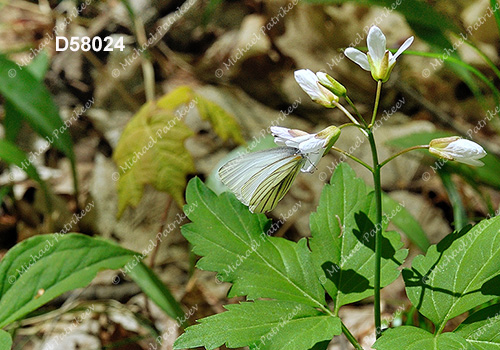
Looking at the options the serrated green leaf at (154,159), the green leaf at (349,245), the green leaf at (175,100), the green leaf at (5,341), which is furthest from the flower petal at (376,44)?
the green leaf at (175,100)

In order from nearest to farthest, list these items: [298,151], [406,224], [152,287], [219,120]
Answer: [298,151]
[152,287]
[406,224]
[219,120]

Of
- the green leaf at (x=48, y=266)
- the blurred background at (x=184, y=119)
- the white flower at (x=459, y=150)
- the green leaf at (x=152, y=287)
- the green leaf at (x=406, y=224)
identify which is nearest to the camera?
the white flower at (x=459, y=150)

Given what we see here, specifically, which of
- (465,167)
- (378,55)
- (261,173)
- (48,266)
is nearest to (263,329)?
(261,173)

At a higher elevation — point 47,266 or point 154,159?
point 154,159

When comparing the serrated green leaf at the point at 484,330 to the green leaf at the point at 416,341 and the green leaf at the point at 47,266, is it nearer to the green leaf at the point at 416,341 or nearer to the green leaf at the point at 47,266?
the green leaf at the point at 416,341

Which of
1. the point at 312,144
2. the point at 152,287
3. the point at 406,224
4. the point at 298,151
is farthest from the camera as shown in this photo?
the point at 406,224

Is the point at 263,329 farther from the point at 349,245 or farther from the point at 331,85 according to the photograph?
the point at 331,85

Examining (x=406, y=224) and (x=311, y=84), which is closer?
(x=311, y=84)
